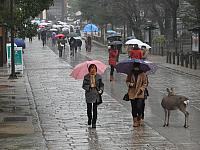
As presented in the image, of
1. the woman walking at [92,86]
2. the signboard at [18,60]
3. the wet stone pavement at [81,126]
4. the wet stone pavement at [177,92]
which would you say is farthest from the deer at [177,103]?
the signboard at [18,60]

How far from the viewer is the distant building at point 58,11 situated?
152m

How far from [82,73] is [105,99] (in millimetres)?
5761

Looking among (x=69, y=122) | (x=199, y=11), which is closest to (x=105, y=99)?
(x=69, y=122)

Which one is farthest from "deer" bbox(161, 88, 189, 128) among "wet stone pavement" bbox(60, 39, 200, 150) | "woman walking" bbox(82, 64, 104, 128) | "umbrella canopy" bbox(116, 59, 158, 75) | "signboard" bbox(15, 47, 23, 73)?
"signboard" bbox(15, 47, 23, 73)

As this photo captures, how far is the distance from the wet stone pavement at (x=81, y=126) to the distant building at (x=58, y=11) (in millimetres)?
128600

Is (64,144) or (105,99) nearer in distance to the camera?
(64,144)

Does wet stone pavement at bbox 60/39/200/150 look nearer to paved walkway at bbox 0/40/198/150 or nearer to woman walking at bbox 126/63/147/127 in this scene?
paved walkway at bbox 0/40/198/150

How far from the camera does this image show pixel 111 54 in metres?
27.2

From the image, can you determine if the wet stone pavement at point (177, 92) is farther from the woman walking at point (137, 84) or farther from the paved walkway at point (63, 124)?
the woman walking at point (137, 84)

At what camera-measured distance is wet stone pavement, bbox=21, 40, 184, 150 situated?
40.6 ft

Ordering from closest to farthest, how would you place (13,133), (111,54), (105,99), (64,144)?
(64,144)
(13,133)
(105,99)
(111,54)

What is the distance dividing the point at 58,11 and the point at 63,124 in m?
146

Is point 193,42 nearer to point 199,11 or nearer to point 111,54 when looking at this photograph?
point 199,11

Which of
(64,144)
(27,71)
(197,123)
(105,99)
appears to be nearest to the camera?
(64,144)
